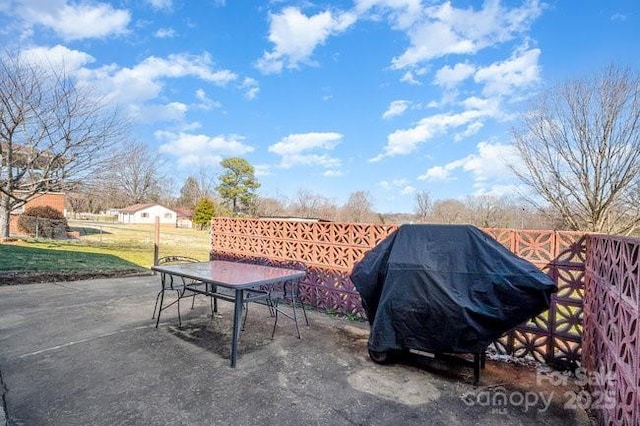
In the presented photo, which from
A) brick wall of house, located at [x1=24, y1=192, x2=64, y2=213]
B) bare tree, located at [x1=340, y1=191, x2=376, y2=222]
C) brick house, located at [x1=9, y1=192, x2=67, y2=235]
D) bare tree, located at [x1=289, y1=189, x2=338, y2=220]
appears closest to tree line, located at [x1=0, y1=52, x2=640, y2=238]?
brick house, located at [x1=9, y1=192, x2=67, y2=235]

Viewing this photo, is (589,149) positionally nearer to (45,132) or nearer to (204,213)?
(45,132)

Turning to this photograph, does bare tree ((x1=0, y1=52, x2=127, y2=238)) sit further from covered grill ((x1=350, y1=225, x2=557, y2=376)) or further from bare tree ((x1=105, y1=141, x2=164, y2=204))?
bare tree ((x1=105, y1=141, x2=164, y2=204))

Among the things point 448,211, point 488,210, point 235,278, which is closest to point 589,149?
point 488,210

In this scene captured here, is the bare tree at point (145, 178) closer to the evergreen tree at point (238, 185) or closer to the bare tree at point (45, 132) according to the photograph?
the evergreen tree at point (238, 185)

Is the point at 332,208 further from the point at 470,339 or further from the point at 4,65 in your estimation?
the point at 470,339

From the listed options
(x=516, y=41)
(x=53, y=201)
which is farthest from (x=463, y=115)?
(x=53, y=201)

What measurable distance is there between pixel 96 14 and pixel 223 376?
976 cm

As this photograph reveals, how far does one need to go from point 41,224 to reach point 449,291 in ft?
61.5

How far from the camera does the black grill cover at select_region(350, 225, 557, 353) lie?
2621 millimetres

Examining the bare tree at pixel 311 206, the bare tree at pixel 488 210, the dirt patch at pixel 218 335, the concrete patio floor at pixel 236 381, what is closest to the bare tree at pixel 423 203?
the bare tree at pixel 488 210

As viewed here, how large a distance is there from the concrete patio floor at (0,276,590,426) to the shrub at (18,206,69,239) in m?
13.7

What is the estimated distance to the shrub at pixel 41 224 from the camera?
15.0m

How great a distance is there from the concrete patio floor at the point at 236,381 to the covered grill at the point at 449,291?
438 millimetres

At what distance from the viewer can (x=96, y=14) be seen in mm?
8234
